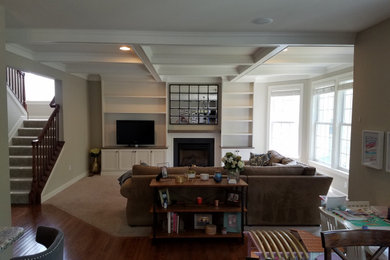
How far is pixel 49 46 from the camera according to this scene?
3.86 meters

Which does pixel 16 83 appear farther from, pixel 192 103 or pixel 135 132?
pixel 192 103

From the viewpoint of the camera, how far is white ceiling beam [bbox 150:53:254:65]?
409 cm

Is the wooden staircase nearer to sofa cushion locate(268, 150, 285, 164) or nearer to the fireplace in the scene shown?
the fireplace

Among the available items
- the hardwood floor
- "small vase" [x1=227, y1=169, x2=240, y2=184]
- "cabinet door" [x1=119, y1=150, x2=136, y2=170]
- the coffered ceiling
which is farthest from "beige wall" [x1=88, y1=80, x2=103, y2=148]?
"small vase" [x1=227, y1=169, x2=240, y2=184]

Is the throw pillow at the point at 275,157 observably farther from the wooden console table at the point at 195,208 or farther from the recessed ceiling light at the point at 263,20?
the recessed ceiling light at the point at 263,20

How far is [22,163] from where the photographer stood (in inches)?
196

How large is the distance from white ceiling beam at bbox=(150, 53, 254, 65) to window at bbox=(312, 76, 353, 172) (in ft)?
7.53

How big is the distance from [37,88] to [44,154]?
11.9 feet

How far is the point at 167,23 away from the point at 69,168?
4.54m

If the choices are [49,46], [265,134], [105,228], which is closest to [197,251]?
[105,228]

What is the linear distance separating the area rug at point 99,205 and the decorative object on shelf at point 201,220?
702 mm

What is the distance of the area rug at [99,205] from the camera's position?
350 centimetres

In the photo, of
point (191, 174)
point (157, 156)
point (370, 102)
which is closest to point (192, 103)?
point (157, 156)

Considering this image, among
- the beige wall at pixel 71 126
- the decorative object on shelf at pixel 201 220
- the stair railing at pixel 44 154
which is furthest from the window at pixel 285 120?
the stair railing at pixel 44 154
